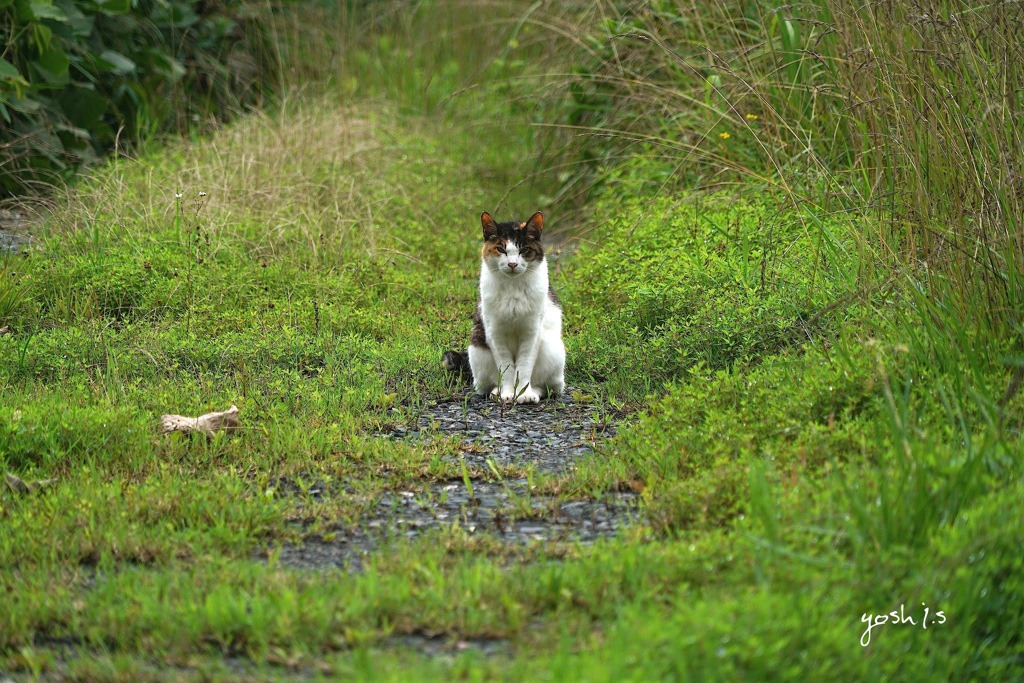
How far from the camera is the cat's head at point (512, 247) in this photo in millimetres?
5355

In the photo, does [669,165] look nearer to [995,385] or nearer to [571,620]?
[995,385]

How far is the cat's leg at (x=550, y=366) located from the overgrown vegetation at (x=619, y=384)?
0.53 ft

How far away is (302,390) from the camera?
4.93 meters

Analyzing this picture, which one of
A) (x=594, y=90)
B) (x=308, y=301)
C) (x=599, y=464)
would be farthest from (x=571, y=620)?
(x=594, y=90)

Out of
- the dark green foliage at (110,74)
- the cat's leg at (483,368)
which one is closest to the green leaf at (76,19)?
the dark green foliage at (110,74)

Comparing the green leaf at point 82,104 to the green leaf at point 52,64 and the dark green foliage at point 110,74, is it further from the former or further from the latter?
the green leaf at point 52,64

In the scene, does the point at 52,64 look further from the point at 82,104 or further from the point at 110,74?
the point at 110,74

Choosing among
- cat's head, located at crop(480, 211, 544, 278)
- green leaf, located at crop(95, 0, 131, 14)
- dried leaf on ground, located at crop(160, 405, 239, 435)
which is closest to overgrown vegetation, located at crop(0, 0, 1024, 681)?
dried leaf on ground, located at crop(160, 405, 239, 435)

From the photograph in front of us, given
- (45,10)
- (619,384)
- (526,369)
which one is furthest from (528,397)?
(45,10)

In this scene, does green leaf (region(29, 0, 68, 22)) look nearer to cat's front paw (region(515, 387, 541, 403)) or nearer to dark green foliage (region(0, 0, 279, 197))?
dark green foliage (region(0, 0, 279, 197))

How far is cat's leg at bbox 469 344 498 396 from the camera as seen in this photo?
213 inches

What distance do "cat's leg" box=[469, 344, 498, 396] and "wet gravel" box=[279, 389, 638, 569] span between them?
1.46 feet

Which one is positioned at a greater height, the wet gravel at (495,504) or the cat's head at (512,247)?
the cat's head at (512,247)

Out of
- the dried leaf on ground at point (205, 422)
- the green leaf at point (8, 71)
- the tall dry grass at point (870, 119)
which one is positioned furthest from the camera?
the green leaf at point (8, 71)
